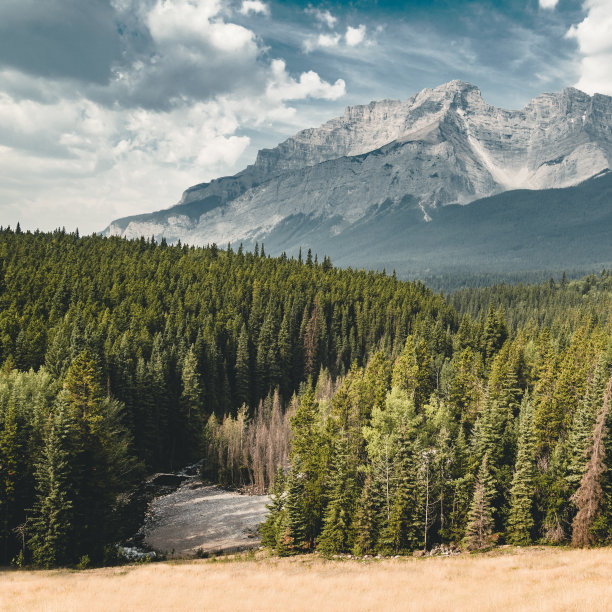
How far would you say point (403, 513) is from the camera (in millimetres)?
49594

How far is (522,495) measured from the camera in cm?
4947

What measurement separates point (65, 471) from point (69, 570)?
810cm

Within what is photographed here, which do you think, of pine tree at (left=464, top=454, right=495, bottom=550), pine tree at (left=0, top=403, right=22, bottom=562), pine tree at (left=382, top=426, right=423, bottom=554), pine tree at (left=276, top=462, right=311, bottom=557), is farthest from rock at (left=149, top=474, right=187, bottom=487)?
pine tree at (left=464, top=454, right=495, bottom=550)

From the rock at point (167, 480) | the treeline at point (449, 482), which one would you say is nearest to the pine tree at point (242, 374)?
the rock at point (167, 480)

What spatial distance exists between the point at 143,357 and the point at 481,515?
72.6 meters

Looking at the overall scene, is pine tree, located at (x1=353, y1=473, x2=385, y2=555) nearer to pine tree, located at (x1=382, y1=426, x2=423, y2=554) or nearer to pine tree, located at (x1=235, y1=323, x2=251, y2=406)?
pine tree, located at (x1=382, y1=426, x2=423, y2=554)

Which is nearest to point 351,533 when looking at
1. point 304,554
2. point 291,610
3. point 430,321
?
point 304,554

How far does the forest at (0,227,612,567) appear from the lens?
47812 mm

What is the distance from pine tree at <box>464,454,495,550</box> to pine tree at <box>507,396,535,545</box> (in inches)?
77.5

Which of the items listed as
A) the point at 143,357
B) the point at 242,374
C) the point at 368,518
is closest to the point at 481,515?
the point at 368,518

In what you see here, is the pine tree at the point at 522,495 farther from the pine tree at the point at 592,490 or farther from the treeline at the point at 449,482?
the pine tree at the point at 592,490

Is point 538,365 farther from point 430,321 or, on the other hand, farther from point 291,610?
point 430,321

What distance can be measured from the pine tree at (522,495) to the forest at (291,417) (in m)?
0.20

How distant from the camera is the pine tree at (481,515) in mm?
48250
